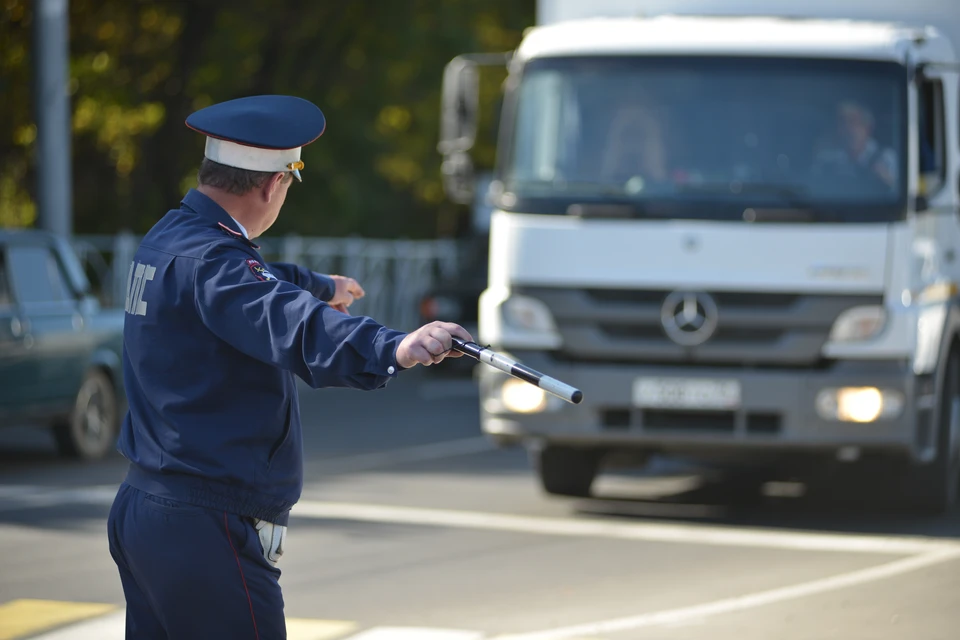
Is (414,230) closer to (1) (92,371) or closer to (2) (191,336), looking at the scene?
(1) (92,371)

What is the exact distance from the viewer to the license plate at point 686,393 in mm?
10008

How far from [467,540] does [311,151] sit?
65.6 feet

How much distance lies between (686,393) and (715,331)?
385mm

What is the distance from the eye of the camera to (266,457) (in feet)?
13.8

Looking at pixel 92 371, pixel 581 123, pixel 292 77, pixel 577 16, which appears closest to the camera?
pixel 581 123

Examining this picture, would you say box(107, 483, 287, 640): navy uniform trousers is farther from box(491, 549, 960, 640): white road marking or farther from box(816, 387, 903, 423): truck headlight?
box(816, 387, 903, 423): truck headlight

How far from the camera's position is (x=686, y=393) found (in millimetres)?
10062

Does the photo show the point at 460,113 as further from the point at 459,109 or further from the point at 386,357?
the point at 386,357

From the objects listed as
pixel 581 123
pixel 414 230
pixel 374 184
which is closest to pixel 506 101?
pixel 581 123

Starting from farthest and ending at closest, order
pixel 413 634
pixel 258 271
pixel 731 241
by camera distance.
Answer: pixel 731 241 < pixel 413 634 < pixel 258 271

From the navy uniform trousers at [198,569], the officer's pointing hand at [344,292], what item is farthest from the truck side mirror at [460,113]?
the navy uniform trousers at [198,569]

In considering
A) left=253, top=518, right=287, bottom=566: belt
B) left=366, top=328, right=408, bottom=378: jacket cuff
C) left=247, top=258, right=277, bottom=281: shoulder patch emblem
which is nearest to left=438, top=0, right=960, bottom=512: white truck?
left=253, top=518, right=287, bottom=566: belt

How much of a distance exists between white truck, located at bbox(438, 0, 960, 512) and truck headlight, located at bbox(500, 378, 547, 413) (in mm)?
18

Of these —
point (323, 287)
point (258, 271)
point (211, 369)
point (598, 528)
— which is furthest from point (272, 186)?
point (598, 528)
